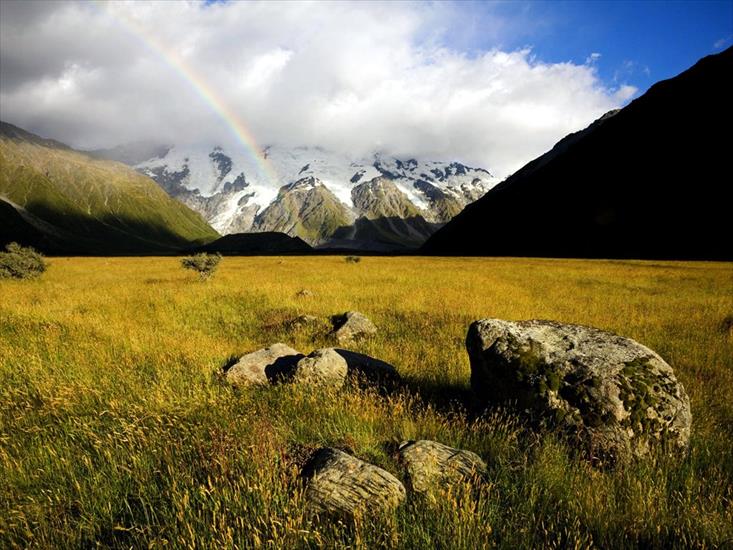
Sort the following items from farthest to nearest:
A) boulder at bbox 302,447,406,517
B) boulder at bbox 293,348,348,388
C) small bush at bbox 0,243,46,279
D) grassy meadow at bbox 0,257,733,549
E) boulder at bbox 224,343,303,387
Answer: small bush at bbox 0,243,46,279 < boulder at bbox 224,343,303,387 < boulder at bbox 293,348,348,388 < boulder at bbox 302,447,406,517 < grassy meadow at bbox 0,257,733,549

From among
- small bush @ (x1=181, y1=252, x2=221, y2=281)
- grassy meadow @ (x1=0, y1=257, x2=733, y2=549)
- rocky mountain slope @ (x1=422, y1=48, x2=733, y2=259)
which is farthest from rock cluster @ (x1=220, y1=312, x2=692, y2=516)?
rocky mountain slope @ (x1=422, y1=48, x2=733, y2=259)

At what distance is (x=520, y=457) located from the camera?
365cm

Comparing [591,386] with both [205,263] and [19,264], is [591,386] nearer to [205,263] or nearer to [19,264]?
[205,263]

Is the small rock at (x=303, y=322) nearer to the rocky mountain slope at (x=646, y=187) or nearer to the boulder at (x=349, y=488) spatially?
the boulder at (x=349, y=488)

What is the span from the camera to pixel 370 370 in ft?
21.1

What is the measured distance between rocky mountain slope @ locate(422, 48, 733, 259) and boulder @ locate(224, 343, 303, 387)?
81806 mm

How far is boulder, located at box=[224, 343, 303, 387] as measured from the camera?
19.4 ft

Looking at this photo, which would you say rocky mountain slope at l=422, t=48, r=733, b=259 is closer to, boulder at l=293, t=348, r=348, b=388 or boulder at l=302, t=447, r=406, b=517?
boulder at l=293, t=348, r=348, b=388

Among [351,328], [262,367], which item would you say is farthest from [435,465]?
[351,328]

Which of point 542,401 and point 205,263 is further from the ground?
point 205,263

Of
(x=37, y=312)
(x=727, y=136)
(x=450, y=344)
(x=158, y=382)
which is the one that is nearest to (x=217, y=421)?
(x=158, y=382)

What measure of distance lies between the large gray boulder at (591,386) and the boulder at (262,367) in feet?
10.7

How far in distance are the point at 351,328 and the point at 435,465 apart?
22.2 ft

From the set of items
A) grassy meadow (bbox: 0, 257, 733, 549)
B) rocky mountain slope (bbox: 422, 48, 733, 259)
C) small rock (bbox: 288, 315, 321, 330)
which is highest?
rocky mountain slope (bbox: 422, 48, 733, 259)
